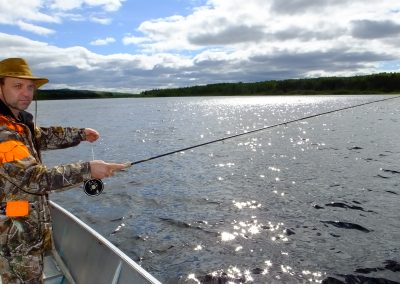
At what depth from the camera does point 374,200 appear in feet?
50.1

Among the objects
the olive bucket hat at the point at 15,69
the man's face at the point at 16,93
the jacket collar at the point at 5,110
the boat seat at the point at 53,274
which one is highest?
the olive bucket hat at the point at 15,69

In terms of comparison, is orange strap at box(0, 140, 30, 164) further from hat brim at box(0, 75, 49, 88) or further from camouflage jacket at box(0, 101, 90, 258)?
hat brim at box(0, 75, 49, 88)

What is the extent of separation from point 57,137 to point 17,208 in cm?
176

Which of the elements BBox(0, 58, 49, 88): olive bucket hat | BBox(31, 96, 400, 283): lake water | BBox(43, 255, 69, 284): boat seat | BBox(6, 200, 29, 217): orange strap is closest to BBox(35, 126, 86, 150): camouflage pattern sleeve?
BBox(0, 58, 49, 88): olive bucket hat

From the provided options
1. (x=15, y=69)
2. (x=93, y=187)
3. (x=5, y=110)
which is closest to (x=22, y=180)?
(x=5, y=110)

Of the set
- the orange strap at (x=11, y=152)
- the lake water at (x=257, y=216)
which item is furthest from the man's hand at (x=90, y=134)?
the lake water at (x=257, y=216)

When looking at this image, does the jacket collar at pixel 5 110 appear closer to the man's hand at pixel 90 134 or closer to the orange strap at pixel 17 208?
the orange strap at pixel 17 208

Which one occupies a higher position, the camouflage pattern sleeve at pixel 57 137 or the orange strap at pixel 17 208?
the camouflage pattern sleeve at pixel 57 137

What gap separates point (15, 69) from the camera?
13.5 feet

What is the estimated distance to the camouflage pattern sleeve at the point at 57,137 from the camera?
5371 mm

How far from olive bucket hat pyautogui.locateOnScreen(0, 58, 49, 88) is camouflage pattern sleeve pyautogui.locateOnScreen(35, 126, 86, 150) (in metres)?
1.20

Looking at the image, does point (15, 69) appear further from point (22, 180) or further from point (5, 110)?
point (22, 180)

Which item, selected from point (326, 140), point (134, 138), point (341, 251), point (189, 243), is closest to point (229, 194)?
point (189, 243)

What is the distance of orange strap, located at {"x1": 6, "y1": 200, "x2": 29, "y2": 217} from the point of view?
155 inches
